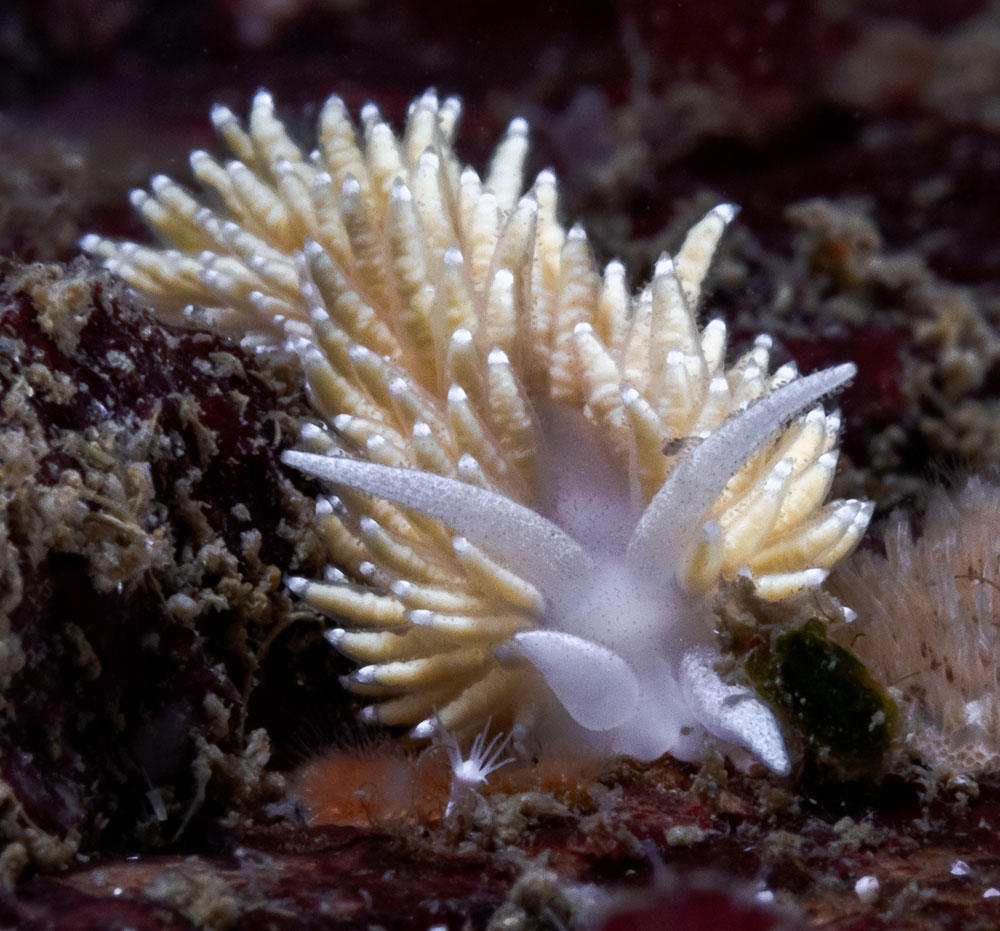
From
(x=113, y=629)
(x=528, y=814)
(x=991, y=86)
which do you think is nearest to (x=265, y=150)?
(x=113, y=629)

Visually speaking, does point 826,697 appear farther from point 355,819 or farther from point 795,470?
point 355,819

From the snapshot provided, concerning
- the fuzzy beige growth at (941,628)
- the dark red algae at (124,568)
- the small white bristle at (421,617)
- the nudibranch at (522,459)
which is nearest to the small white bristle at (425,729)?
the nudibranch at (522,459)

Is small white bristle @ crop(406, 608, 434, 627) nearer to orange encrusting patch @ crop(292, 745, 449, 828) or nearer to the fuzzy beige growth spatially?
orange encrusting patch @ crop(292, 745, 449, 828)

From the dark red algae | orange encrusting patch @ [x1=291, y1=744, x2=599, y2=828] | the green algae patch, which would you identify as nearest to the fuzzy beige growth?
the green algae patch

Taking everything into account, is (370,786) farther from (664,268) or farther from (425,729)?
(664,268)

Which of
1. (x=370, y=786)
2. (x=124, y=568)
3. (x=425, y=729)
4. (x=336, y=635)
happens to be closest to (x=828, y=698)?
(x=425, y=729)
